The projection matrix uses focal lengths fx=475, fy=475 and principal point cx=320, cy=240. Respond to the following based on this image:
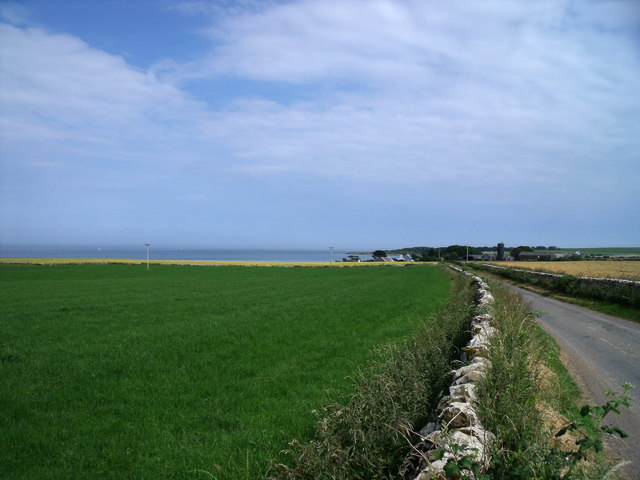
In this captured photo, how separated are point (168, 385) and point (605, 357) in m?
9.32

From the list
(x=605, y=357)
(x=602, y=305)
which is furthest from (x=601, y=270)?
(x=605, y=357)

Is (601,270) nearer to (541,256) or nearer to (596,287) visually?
(596,287)

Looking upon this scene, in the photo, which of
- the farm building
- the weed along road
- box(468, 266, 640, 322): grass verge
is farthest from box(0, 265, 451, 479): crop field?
the farm building

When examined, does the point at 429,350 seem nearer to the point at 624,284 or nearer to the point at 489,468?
the point at 489,468

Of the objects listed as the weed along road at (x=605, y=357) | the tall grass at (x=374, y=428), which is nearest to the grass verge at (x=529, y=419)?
the weed along road at (x=605, y=357)

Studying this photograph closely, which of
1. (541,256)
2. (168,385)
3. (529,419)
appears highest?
(541,256)

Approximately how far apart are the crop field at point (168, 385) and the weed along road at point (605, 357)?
3.78 metres

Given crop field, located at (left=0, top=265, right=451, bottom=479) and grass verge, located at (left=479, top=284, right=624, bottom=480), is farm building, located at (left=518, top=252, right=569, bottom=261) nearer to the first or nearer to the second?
crop field, located at (left=0, top=265, right=451, bottom=479)

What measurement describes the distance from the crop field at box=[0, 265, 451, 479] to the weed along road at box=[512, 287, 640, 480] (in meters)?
3.78

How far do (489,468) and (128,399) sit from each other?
5968mm

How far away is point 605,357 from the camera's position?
1062 cm

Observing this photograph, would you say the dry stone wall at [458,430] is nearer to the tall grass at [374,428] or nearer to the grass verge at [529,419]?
the grass verge at [529,419]

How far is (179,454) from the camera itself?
18.2 ft

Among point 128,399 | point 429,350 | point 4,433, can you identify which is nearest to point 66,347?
point 128,399
